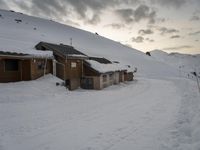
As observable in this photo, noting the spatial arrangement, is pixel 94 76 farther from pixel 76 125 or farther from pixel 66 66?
pixel 76 125

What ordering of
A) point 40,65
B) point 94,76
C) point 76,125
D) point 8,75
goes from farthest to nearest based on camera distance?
point 94,76 < point 40,65 < point 8,75 < point 76,125

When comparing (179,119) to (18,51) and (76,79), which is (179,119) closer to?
(18,51)

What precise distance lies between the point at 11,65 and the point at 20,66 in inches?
38.2

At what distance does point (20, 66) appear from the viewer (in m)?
25.9

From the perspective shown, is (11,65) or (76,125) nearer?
(76,125)

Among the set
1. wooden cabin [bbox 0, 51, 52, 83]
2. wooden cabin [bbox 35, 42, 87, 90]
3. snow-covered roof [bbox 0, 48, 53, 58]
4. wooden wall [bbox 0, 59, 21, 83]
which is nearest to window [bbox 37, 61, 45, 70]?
wooden cabin [bbox 0, 51, 52, 83]

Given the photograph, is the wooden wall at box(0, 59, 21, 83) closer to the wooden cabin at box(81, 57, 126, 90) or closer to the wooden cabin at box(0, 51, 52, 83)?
the wooden cabin at box(0, 51, 52, 83)

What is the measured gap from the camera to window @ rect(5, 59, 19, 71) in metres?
24.7

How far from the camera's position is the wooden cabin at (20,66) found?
78.7 feet

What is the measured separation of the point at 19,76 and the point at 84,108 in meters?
11.7

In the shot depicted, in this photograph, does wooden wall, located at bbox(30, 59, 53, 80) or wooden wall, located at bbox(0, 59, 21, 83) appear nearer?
wooden wall, located at bbox(0, 59, 21, 83)

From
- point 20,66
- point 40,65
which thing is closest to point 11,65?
point 20,66

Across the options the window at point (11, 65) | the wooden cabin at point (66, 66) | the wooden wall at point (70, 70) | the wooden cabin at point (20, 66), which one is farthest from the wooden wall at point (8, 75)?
the wooden wall at point (70, 70)

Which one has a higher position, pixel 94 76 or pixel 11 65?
pixel 11 65
